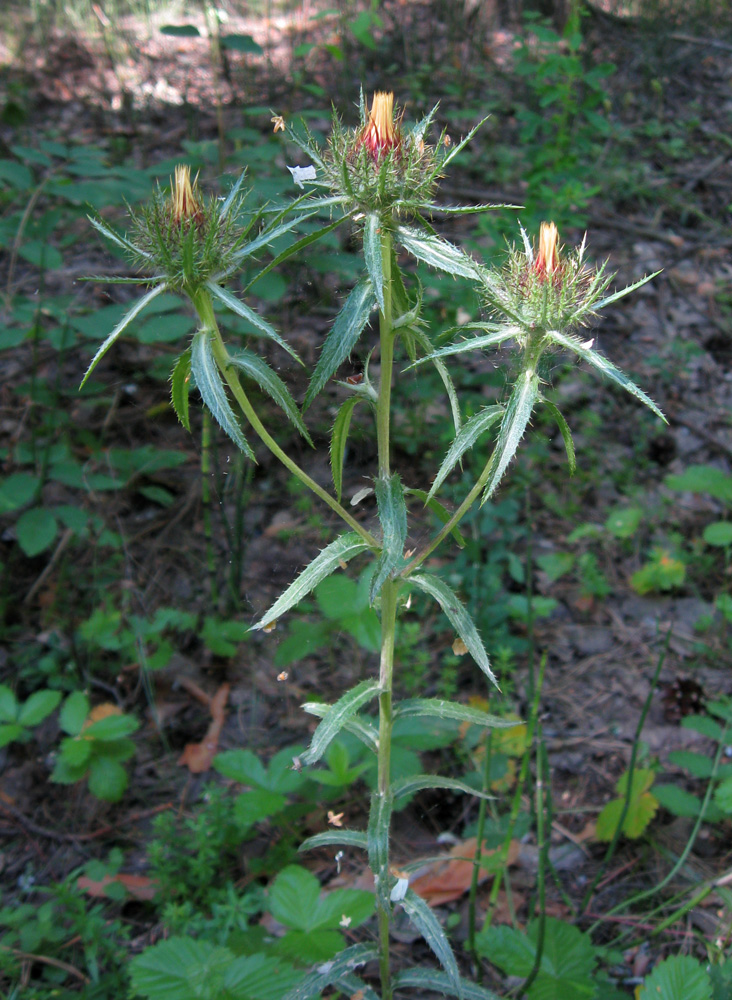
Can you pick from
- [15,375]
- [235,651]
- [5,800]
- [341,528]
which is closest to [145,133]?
[15,375]

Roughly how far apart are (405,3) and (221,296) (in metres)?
6.40

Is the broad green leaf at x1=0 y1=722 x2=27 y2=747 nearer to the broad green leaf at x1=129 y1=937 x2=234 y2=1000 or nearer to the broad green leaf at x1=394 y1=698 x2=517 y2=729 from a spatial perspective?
the broad green leaf at x1=129 y1=937 x2=234 y2=1000

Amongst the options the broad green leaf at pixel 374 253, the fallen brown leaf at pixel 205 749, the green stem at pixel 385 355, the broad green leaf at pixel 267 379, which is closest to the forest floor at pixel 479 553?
the fallen brown leaf at pixel 205 749

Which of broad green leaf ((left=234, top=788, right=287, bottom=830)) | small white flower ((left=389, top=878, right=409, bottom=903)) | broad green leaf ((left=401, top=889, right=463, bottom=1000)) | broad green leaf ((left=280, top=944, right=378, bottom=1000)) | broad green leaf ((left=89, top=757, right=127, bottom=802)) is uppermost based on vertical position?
small white flower ((left=389, top=878, right=409, bottom=903))

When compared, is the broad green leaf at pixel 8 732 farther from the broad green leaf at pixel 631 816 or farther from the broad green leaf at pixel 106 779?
the broad green leaf at pixel 631 816

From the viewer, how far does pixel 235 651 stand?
276 centimetres

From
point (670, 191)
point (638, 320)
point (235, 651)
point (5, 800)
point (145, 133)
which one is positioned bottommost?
point (5, 800)

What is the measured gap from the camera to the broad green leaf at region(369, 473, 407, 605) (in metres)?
1.20

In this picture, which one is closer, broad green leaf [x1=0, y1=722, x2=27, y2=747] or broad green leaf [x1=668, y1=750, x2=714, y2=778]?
broad green leaf [x1=668, y1=750, x2=714, y2=778]

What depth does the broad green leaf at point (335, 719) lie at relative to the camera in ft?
4.16

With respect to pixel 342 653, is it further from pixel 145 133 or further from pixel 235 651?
pixel 145 133

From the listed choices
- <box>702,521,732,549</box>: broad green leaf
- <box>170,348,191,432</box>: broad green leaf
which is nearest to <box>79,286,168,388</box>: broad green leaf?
<box>170,348,191,432</box>: broad green leaf

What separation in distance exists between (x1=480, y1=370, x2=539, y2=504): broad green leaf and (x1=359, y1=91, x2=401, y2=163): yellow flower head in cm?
44

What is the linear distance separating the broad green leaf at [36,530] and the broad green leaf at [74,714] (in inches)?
20.0
